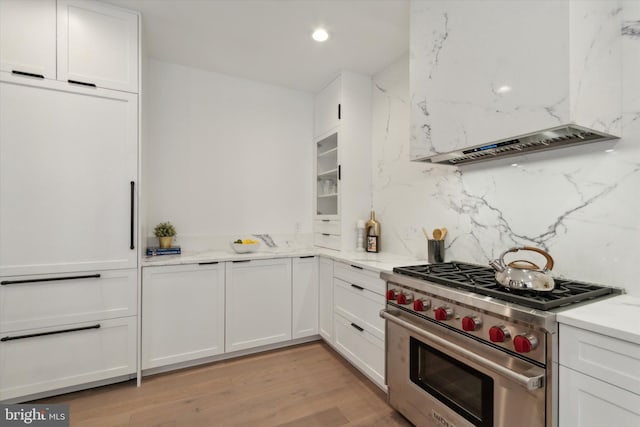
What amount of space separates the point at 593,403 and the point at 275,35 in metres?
2.81

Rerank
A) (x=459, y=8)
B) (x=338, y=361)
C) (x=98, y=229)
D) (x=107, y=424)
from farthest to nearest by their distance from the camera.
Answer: (x=338, y=361)
(x=98, y=229)
(x=107, y=424)
(x=459, y=8)

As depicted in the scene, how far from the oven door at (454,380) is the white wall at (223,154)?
1.91 meters

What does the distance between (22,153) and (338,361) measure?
2.72 meters

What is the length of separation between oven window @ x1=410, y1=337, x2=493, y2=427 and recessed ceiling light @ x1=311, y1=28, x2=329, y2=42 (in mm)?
2281

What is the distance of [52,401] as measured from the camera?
80.0 inches

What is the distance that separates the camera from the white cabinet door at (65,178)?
75.2 inches

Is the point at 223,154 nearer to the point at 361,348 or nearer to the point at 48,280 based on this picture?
the point at 48,280

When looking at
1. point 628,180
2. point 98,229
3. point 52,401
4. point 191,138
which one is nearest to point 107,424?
point 52,401

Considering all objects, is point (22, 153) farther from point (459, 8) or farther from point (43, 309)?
point (459, 8)

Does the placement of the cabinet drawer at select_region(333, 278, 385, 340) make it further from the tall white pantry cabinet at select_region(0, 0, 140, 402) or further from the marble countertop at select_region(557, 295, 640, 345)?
the tall white pantry cabinet at select_region(0, 0, 140, 402)

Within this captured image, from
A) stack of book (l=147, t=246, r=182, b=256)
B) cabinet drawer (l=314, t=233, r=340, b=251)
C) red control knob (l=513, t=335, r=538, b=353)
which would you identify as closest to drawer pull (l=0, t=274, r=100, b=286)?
stack of book (l=147, t=246, r=182, b=256)

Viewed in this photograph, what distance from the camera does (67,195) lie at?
2039mm

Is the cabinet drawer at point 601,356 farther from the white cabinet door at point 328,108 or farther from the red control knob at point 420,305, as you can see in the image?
the white cabinet door at point 328,108

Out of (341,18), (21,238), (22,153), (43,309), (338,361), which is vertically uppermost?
(341,18)
